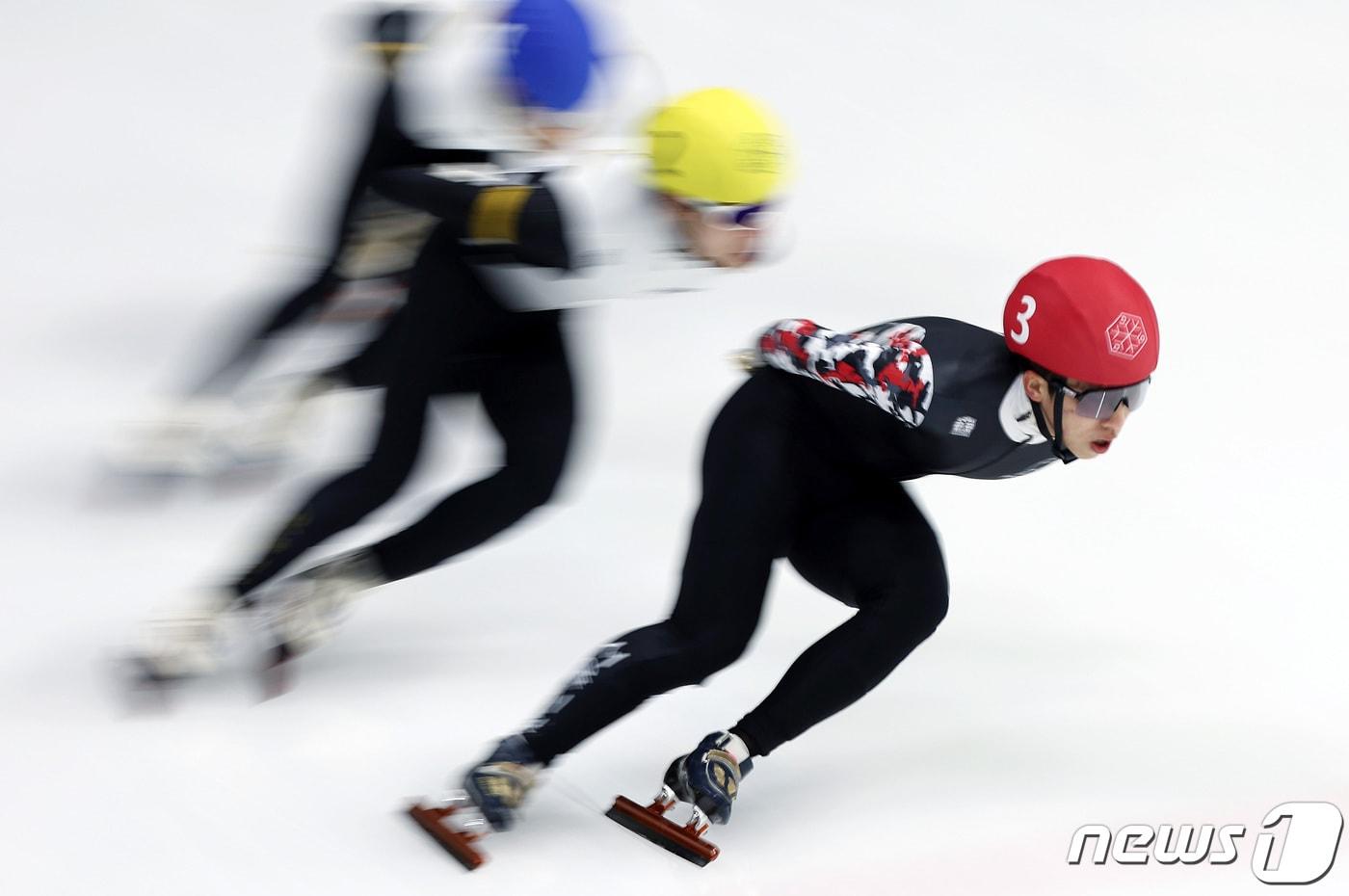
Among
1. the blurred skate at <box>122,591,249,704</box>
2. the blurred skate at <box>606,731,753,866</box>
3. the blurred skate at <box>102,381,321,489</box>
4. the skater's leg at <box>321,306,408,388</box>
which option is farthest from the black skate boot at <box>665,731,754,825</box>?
the blurred skate at <box>102,381,321,489</box>

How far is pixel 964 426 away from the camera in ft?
9.34

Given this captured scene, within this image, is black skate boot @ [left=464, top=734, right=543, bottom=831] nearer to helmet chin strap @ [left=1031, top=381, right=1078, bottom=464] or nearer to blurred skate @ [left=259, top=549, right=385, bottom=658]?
blurred skate @ [left=259, top=549, right=385, bottom=658]

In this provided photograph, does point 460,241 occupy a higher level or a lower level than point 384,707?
higher

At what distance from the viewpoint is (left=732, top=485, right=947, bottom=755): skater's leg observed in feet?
9.63

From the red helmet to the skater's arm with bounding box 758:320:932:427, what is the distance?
0.20m

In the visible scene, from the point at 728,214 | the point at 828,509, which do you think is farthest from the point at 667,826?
the point at 728,214

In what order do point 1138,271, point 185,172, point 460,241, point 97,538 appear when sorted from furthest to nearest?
point 185,172, point 1138,271, point 97,538, point 460,241

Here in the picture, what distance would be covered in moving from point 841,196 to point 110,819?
406 cm

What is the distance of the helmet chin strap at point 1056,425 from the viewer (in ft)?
9.14

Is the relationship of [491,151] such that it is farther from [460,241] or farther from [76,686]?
[76,686]

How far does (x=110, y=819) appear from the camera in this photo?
114 inches

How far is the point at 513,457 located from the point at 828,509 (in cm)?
72

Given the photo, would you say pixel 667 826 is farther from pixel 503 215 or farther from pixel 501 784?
pixel 503 215

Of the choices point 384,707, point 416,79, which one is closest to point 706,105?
point 416,79
